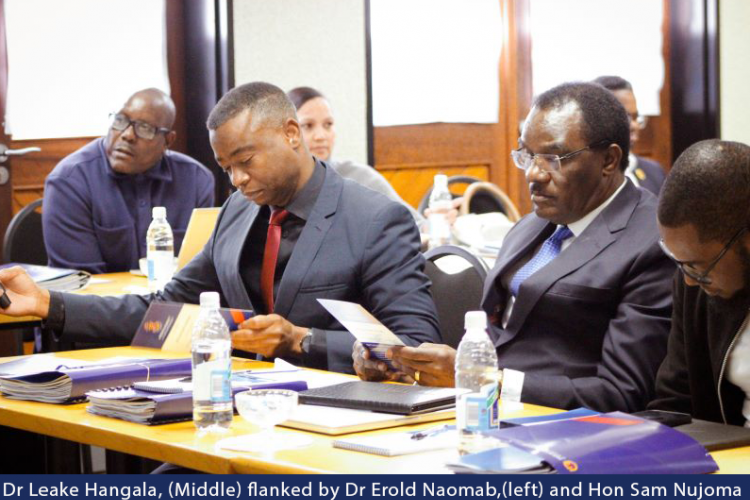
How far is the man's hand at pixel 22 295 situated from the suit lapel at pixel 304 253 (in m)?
0.65

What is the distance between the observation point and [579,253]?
2.68m

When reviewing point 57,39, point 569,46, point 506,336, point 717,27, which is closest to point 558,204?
point 506,336

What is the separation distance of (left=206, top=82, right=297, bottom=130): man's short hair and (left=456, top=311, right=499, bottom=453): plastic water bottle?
4.18 feet

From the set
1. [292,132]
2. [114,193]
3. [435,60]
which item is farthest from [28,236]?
[435,60]

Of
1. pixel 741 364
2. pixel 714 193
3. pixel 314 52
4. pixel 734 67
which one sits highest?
pixel 314 52

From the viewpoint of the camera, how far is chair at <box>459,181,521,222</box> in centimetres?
595

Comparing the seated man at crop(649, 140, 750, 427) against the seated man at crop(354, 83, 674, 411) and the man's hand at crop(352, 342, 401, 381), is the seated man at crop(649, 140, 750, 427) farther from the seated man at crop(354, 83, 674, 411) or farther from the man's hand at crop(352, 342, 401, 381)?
the man's hand at crop(352, 342, 401, 381)

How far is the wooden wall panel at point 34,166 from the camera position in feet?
19.2

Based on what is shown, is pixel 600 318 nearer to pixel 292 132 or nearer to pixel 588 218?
pixel 588 218

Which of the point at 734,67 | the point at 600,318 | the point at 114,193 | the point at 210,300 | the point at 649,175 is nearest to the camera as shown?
the point at 210,300

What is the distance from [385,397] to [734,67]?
285 inches

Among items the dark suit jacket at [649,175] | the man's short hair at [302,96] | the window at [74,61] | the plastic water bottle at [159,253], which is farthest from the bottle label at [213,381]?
the dark suit jacket at [649,175]

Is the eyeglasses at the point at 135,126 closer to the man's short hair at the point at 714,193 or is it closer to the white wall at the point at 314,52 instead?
the white wall at the point at 314,52

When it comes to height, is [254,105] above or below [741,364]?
above
